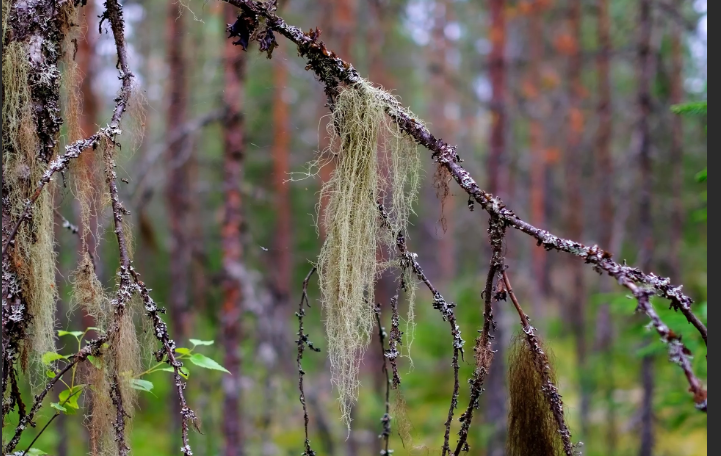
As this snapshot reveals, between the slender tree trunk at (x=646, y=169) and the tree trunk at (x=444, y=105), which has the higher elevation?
the tree trunk at (x=444, y=105)

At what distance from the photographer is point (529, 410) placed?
1492 mm

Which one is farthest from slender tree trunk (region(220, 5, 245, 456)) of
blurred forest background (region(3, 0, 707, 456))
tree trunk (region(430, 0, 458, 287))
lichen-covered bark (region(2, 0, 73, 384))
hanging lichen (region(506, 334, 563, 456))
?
tree trunk (region(430, 0, 458, 287))

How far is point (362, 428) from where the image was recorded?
11.0m

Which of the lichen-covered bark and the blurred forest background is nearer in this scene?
the lichen-covered bark

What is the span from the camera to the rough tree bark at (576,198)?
8.12 meters

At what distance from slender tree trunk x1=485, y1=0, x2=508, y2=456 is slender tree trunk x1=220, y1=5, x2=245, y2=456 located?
9.95 ft

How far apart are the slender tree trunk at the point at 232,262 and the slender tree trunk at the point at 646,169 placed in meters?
4.24

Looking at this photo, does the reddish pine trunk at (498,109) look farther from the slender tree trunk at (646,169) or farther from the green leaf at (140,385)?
the green leaf at (140,385)

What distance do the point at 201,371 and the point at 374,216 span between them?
9155 millimetres

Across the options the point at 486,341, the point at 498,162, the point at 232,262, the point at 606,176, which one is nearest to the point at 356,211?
the point at 486,341

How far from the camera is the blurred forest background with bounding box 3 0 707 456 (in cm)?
499

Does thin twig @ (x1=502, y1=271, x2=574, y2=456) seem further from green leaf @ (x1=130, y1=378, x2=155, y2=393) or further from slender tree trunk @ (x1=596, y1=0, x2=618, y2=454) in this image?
slender tree trunk @ (x1=596, y1=0, x2=618, y2=454)

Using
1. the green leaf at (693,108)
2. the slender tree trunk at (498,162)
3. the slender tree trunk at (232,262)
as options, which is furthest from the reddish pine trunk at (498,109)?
the green leaf at (693,108)

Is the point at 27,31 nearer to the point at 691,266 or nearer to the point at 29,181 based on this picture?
the point at 29,181
